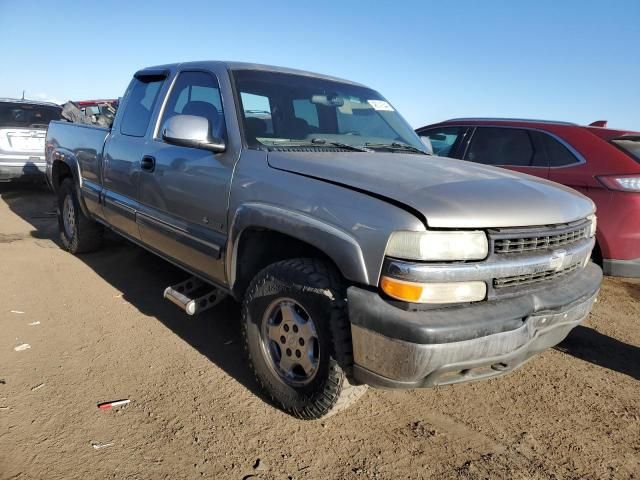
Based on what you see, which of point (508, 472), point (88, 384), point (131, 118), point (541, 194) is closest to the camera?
point (508, 472)

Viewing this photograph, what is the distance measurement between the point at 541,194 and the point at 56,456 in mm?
2724

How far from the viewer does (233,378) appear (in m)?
3.08

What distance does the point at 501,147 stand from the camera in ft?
18.1

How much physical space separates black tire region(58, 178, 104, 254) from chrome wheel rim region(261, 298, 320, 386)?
136 inches

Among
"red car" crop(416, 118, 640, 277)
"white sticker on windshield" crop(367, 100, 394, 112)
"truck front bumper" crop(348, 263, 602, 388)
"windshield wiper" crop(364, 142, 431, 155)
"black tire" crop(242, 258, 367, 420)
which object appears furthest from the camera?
"red car" crop(416, 118, 640, 277)

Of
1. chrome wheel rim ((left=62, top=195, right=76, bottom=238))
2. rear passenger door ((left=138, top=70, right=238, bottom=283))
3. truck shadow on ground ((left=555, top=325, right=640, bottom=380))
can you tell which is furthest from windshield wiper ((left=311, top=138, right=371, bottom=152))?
chrome wheel rim ((left=62, top=195, right=76, bottom=238))

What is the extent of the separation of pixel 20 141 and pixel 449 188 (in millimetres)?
8686

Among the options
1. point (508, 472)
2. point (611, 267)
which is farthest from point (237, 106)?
point (611, 267)

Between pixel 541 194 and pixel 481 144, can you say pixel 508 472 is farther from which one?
pixel 481 144

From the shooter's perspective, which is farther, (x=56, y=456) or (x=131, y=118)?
(x=131, y=118)

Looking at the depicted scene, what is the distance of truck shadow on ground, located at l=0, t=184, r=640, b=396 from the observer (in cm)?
340

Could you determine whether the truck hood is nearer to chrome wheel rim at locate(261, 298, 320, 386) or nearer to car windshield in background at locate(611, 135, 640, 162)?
chrome wheel rim at locate(261, 298, 320, 386)

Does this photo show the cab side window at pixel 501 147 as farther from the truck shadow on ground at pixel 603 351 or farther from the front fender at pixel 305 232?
the front fender at pixel 305 232

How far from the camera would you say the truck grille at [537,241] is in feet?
7.23
